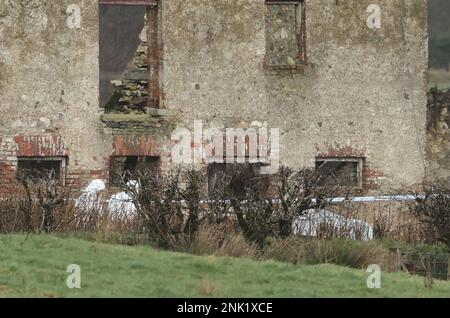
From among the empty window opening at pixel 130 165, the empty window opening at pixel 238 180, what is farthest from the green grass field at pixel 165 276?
the empty window opening at pixel 130 165

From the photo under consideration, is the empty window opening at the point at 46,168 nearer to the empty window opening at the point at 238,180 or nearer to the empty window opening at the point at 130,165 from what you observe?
A: the empty window opening at the point at 130,165

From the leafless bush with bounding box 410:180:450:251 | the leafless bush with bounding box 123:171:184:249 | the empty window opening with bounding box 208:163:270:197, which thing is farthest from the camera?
the empty window opening with bounding box 208:163:270:197

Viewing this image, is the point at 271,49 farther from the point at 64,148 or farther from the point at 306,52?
the point at 64,148

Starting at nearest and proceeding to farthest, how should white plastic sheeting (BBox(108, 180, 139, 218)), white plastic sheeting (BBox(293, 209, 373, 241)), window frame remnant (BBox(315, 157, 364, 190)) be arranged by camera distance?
white plastic sheeting (BBox(293, 209, 373, 241))
white plastic sheeting (BBox(108, 180, 139, 218))
window frame remnant (BBox(315, 157, 364, 190))

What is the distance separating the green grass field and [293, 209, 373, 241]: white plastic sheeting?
3.08m

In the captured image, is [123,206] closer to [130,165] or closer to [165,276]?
[130,165]

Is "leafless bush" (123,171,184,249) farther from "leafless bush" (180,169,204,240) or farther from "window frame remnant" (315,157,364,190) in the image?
"window frame remnant" (315,157,364,190)

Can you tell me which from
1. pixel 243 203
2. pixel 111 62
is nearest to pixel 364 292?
pixel 243 203

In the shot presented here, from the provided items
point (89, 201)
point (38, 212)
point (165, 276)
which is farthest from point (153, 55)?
point (165, 276)

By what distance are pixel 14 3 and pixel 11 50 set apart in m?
0.75

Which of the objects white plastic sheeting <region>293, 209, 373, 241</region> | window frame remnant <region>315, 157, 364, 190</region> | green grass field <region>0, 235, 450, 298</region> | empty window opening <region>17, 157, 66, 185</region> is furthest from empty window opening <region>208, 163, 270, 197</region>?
green grass field <region>0, 235, 450, 298</region>

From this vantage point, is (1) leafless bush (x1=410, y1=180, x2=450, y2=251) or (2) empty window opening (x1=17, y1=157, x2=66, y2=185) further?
(2) empty window opening (x1=17, y1=157, x2=66, y2=185)

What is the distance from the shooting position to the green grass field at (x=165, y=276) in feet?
44.5

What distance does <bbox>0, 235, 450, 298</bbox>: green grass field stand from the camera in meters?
13.6
